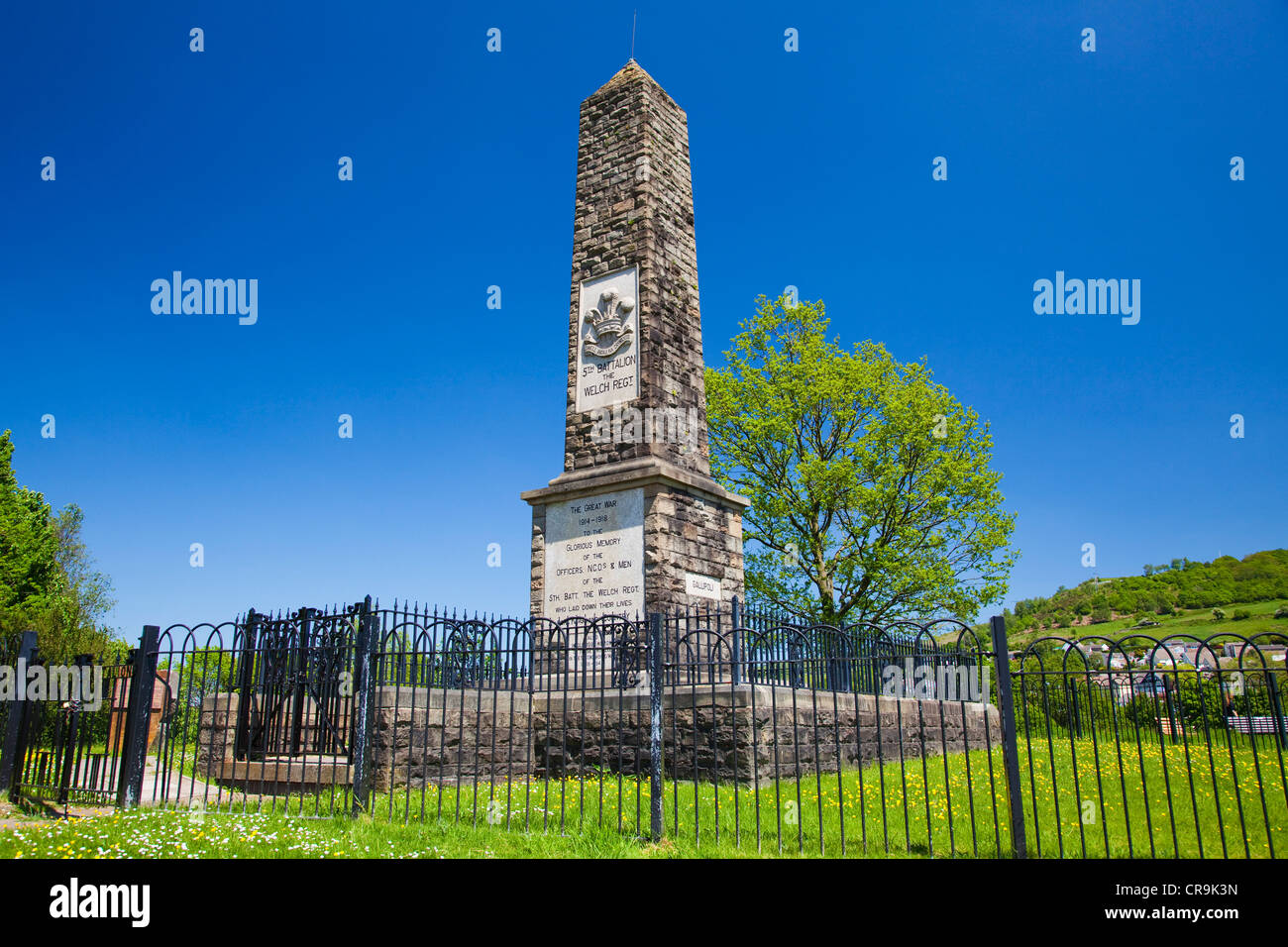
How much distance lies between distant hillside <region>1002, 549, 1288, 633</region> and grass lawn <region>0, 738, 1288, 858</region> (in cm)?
5527

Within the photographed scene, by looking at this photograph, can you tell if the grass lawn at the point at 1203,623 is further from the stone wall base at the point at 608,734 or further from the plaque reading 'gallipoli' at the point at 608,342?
the stone wall base at the point at 608,734

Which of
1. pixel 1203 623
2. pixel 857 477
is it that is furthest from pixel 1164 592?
pixel 857 477

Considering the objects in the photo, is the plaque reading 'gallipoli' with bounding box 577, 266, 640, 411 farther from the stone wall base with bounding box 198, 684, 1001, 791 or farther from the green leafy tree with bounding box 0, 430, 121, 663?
the green leafy tree with bounding box 0, 430, 121, 663

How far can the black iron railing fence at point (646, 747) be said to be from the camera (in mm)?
6406

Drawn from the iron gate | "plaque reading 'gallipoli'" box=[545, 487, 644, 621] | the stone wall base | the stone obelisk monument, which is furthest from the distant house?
the iron gate

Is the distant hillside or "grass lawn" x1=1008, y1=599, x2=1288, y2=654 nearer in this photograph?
"grass lawn" x1=1008, y1=599, x2=1288, y2=654

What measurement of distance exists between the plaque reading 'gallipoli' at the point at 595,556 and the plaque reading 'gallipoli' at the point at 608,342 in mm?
1686

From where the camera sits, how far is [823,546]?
23.1 m

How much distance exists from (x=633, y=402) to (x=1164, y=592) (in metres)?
63.6

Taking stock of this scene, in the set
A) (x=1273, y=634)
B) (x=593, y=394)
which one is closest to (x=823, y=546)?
(x=593, y=394)

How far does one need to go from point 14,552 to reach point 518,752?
2629cm

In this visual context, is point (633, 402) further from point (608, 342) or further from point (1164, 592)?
point (1164, 592)

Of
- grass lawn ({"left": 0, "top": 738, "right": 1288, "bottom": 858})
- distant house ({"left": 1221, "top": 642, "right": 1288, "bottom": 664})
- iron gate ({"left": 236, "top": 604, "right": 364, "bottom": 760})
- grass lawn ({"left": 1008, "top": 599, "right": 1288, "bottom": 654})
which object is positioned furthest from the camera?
grass lawn ({"left": 1008, "top": 599, "right": 1288, "bottom": 654})

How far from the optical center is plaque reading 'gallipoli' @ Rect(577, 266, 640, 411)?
40.4ft
